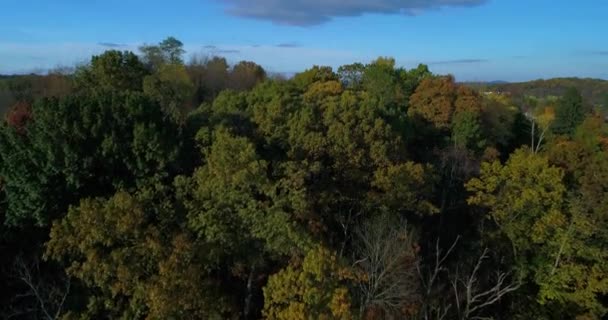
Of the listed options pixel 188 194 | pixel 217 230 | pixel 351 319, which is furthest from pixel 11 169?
pixel 351 319

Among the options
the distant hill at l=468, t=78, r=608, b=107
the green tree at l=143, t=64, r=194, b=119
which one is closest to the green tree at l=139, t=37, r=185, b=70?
the green tree at l=143, t=64, r=194, b=119


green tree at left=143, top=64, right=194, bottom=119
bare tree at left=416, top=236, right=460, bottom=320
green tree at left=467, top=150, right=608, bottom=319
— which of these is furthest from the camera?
green tree at left=143, top=64, right=194, bottom=119

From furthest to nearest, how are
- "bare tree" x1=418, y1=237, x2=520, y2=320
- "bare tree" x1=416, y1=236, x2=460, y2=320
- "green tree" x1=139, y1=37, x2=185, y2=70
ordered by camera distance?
"green tree" x1=139, y1=37, x2=185, y2=70
"bare tree" x1=418, y1=237, x2=520, y2=320
"bare tree" x1=416, y1=236, x2=460, y2=320

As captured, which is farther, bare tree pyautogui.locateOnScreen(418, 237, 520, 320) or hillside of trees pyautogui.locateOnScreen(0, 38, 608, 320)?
bare tree pyautogui.locateOnScreen(418, 237, 520, 320)

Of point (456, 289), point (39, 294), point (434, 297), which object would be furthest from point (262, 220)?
point (434, 297)

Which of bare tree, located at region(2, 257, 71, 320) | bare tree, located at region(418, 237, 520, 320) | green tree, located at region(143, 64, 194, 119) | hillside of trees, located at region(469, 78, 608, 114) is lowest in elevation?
bare tree, located at region(418, 237, 520, 320)

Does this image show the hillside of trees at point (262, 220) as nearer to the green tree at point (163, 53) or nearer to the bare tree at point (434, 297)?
the bare tree at point (434, 297)

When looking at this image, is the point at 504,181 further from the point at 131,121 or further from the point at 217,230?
the point at 131,121

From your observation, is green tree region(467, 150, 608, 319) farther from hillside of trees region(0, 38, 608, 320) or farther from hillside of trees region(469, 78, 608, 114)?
hillside of trees region(469, 78, 608, 114)

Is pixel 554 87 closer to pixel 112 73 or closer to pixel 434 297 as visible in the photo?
pixel 112 73
